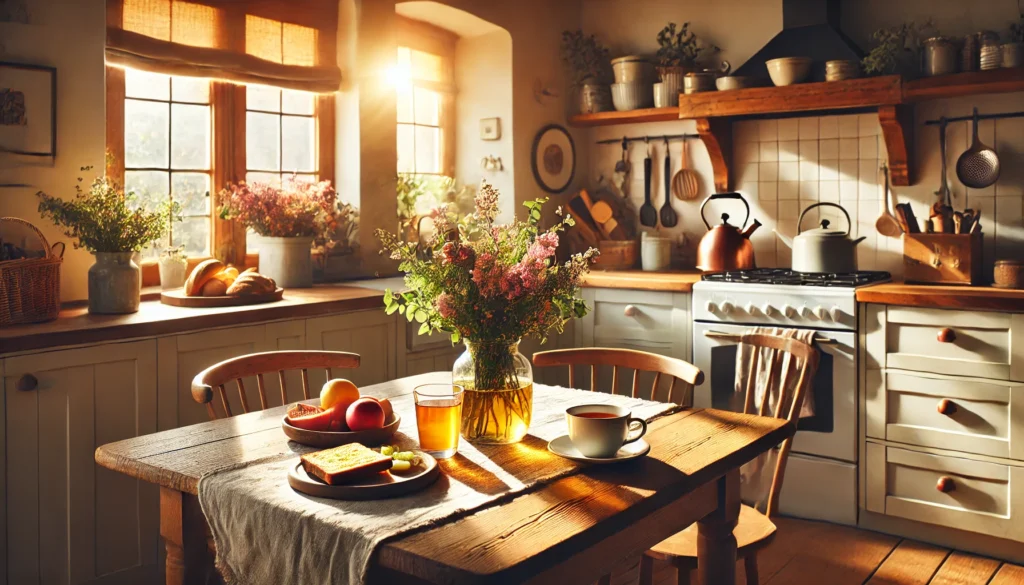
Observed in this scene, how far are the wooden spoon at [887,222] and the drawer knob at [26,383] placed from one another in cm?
320

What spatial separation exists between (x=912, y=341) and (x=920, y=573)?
0.79 m

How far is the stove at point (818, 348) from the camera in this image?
10.9ft

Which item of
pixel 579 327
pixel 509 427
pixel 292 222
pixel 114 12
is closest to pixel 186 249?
pixel 292 222

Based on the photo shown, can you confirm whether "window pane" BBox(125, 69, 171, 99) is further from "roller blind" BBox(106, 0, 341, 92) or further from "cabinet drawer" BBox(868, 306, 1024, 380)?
"cabinet drawer" BBox(868, 306, 1024, 380)

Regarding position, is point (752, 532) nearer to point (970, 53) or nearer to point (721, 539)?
point (721, 539)

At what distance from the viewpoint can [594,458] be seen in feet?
5.21

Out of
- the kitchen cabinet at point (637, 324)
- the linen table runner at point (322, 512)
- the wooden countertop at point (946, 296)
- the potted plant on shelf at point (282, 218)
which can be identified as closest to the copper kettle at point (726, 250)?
the kitchen cabinet at point (637, 324)

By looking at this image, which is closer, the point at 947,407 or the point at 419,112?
the point at 947,407

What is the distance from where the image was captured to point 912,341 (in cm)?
320

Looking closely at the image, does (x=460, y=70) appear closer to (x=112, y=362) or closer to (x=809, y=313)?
(x=809, y=313)

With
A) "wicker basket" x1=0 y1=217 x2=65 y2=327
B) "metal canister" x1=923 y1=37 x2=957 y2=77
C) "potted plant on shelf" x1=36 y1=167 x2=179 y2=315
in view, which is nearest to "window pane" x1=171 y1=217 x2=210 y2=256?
"potted plant on shelf" x1=36 y1=167 x2=179 y2=315

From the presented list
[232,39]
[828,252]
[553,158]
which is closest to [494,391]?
[828,252]

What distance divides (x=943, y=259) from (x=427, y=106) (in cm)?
240

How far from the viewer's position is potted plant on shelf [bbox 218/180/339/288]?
3.33 m
